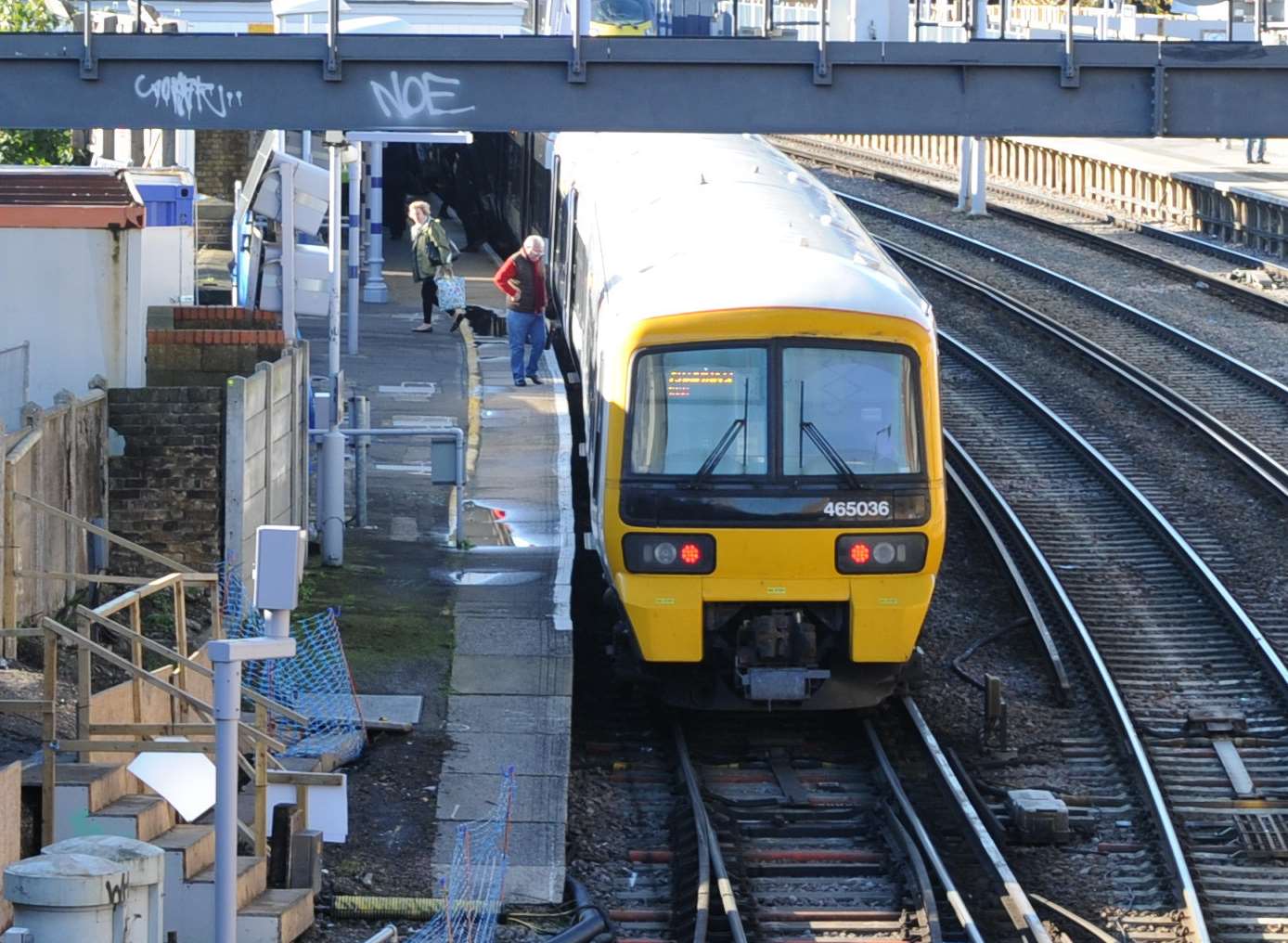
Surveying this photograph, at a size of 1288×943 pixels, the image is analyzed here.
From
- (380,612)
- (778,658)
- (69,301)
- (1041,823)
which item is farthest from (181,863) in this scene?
(69,301)

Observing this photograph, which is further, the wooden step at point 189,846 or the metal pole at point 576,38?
the metal pole at point 576,38

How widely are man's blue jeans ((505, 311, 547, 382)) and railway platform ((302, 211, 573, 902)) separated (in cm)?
20

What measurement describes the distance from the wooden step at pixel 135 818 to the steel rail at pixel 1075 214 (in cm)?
1765

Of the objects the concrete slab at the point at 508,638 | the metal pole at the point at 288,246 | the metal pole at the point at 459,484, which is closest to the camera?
the concrete slab at the point at 508,638

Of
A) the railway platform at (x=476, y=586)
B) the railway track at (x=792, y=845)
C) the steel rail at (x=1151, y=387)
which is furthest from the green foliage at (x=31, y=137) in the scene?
the railway track at (x=792, y=845)

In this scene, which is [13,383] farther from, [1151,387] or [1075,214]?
[1075,214]

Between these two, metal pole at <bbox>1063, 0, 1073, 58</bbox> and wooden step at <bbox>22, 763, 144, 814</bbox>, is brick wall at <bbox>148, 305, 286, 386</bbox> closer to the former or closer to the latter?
metal pole at <bbox>1063, 0, 1073, 58</bbox>

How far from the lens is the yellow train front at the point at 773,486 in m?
11.3

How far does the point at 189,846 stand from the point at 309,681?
3203 millimetres

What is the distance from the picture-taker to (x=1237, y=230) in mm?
29391

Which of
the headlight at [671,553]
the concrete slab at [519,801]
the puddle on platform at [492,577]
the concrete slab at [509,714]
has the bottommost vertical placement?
the concrete slab at [519,801]

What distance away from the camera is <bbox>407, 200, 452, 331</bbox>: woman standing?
22.2 m

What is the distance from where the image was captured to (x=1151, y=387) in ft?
65.4

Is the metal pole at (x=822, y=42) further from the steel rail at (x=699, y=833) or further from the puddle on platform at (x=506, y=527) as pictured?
the puddle on platform at (x=506, y=527)
